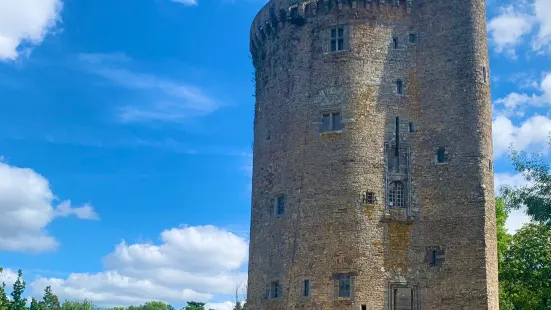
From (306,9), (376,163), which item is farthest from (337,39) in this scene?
(376,163)

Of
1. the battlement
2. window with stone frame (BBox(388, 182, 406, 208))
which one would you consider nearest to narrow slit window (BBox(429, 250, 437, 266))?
window with stone frame (BBox(388, 182, 406, 208))

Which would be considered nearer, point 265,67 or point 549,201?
point 549,201

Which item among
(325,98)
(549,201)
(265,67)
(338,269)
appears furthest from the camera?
(265,67)

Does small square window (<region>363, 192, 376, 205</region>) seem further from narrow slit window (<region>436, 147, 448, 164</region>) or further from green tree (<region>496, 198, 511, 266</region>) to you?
green tree (<region>496, 198, 511, 266</region>)

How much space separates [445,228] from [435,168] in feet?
10.9

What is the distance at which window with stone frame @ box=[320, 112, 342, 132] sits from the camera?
134 feet

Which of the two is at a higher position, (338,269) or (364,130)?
(364,130)

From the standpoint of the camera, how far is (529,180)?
3466cm

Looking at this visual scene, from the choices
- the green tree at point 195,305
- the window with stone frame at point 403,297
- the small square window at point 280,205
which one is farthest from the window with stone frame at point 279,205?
the green tree at point 195,305

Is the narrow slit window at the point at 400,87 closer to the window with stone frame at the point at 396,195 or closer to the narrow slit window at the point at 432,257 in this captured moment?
the window with stone frame at the point at 396,195

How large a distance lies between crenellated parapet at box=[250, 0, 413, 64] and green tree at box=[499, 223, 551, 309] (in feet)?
61.0

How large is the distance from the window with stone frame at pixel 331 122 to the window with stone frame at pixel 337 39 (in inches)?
150

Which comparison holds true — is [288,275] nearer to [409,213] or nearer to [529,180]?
[409,213]

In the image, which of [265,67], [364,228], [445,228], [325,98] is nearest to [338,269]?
[364,228]
